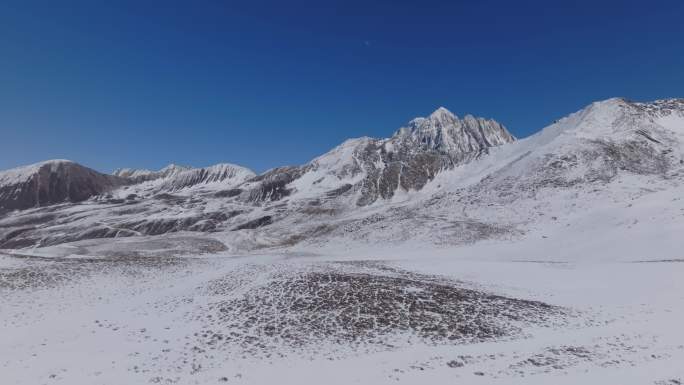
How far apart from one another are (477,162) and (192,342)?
11276 cm

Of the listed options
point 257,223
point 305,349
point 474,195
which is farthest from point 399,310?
point 257,223

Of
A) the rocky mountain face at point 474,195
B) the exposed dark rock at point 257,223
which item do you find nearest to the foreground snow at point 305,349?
the rocky mountain face at point 474,195

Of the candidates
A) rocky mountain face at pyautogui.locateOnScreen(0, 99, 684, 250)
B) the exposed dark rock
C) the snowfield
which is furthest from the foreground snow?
the exposed dark rock

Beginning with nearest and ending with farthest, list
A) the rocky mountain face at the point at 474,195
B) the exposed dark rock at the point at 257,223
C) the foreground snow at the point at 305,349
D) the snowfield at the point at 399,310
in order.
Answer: the foreground snow at the point at 305,349 → the snowfield at the point at 399,310 → the rocky mountain face at the point at 474,195 → the exposed dark rock at the point at 257,223

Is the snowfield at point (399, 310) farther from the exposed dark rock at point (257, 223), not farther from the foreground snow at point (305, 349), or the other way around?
the exposed dark rock at point (257, 223)

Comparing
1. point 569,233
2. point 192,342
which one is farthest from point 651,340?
point 569,233

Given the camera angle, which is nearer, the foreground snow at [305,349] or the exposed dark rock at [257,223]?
the foreground snow at [305,349]

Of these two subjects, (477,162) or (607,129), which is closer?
(607,129)

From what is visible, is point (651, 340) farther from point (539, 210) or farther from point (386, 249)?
point (539, 210)

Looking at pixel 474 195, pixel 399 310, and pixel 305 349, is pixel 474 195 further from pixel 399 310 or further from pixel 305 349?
pixel 305 349

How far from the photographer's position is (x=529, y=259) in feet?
135

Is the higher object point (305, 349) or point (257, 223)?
point (257, 223)

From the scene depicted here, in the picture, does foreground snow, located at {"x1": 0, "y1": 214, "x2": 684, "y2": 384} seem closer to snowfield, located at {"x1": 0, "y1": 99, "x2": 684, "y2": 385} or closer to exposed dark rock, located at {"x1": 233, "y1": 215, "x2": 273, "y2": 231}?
snowfield, located at {"x1": 0, "y1": 99, "x2": 684, "y2": 385}

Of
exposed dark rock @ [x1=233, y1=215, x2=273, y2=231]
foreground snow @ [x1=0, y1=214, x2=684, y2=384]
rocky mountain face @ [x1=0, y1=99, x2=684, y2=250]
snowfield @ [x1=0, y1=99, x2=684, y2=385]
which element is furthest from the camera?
exposed dark rock @ [x1=233, y1=215, x2=273, y2=231]
